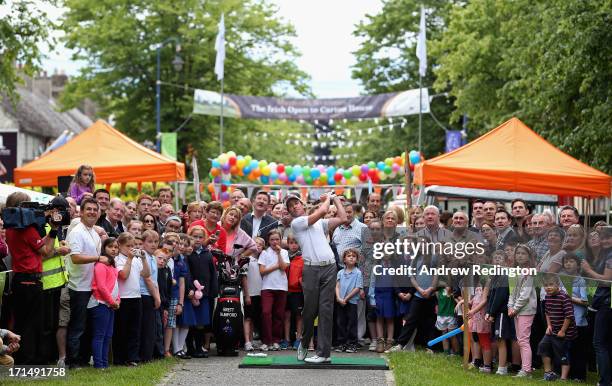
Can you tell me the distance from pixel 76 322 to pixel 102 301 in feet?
1.23

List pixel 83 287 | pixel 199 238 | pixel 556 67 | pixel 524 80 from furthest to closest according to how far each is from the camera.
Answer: pixel 524 80
pixel 556 67
pixel 199 238
pixel 83 287

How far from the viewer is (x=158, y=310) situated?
46.3ft

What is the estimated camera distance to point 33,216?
11.9 m

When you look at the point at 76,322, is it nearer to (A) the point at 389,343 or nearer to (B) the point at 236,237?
(B) the point at 236,237

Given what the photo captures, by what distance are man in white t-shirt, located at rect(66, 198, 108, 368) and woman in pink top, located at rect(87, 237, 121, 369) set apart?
0.08 meters

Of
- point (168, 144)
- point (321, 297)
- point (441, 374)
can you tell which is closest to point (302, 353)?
point (321, 297)

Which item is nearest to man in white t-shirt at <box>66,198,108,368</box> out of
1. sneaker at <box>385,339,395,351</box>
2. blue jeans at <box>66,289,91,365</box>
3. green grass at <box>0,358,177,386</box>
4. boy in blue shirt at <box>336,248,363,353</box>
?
blue jeans at <box>66,289,91,365</box>

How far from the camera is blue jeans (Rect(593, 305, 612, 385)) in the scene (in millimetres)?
11844

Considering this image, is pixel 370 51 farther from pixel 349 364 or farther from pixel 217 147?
pixel 349 364

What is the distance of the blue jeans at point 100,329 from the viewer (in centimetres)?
1286

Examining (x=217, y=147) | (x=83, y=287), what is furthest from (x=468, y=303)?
(x=217, y=147)

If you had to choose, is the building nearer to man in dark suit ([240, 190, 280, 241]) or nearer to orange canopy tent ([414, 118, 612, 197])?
orange canopy tent ([414, 118, 612, 197])

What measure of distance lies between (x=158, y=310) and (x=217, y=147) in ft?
125

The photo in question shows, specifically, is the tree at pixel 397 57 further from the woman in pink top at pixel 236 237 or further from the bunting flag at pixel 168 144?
the woman in pink top at pixel 236 237
